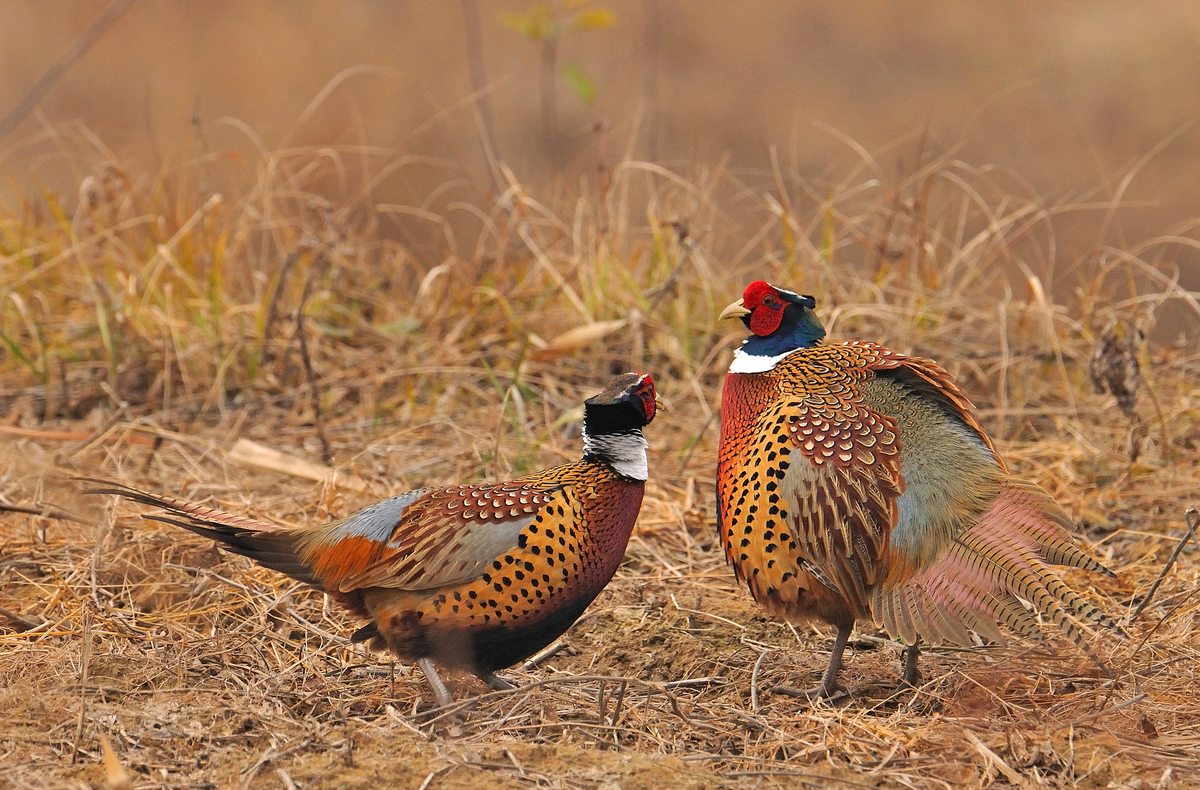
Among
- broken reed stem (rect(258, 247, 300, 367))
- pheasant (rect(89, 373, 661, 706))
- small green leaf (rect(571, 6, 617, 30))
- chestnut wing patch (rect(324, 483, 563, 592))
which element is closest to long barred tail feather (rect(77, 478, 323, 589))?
pheasant (rect(89, 373, 661, 706))

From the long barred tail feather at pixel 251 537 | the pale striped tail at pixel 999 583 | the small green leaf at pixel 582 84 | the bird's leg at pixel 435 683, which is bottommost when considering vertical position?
the bird's leg at pixel 435 683

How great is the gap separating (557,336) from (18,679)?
3116mm

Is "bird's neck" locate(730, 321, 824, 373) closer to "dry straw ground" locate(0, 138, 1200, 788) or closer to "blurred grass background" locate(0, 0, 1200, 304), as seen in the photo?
"dry straw ground" locate(0, 138, 1200, 788)

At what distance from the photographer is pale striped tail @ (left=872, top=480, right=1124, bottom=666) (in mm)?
3068

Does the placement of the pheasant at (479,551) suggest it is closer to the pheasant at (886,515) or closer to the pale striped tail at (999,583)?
the pheasant at (886,515)

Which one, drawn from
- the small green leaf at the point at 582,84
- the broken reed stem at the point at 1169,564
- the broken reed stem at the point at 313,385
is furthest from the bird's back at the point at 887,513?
the small green leaf at the point at 582,84

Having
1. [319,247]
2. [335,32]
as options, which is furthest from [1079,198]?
[335,32]

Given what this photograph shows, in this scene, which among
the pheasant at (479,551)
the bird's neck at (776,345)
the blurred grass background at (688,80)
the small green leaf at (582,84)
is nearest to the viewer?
the pheasant at (479,551)

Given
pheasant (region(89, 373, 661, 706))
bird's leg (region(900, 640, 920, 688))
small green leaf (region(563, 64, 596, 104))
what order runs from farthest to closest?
small green leaf (region(563, 64, 596, 104))
bird's leg (region(900, 640, 920, 688))
pheasant (region(89, 373, 661, 706))

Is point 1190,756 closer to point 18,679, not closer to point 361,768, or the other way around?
point 361,768

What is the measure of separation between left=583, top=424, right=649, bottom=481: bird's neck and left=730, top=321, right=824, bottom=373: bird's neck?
44 cm

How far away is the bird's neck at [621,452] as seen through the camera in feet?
11.2

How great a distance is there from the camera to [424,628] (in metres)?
3.26

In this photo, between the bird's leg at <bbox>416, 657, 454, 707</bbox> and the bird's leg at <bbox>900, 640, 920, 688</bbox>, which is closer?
the bird's leg at <bbox>416, 657, 454, 707</bbox>
